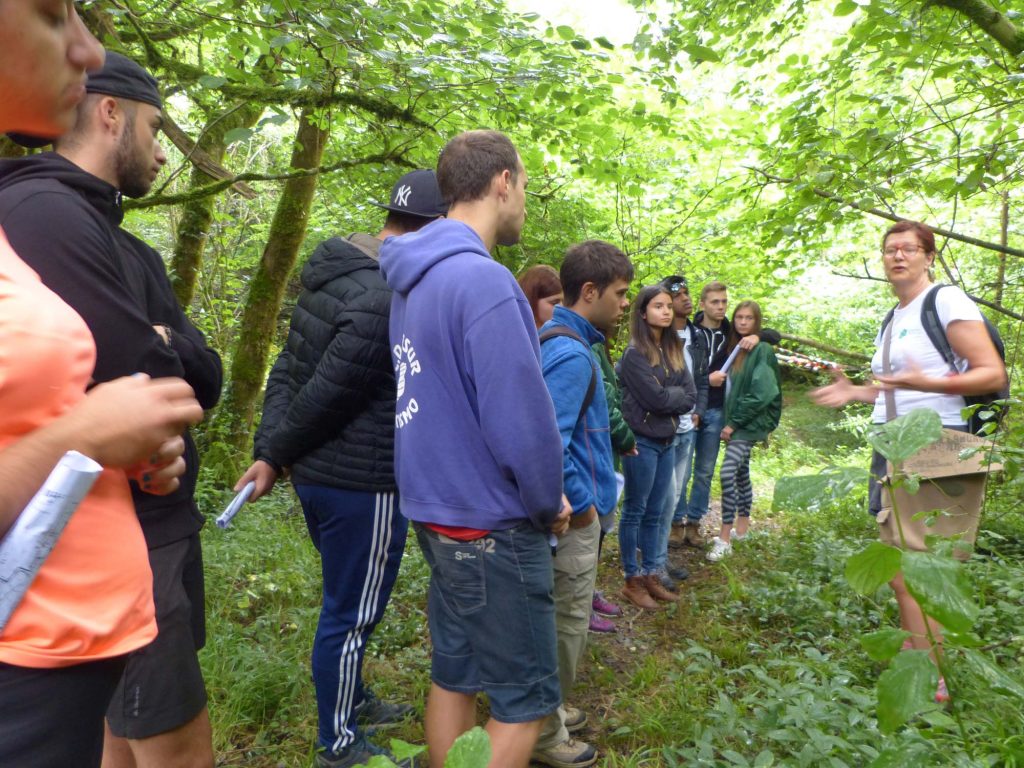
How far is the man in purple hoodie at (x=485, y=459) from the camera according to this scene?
1.81 metres

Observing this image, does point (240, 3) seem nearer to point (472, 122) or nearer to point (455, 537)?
point (472, 122)

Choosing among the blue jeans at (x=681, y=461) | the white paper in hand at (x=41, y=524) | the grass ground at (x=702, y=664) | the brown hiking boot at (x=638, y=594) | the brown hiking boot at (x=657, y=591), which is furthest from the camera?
the blue jeans at (x=681, y=461)

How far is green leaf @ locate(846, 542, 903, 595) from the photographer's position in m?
1.40

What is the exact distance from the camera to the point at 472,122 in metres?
5.37

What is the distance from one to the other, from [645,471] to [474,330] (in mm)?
2831

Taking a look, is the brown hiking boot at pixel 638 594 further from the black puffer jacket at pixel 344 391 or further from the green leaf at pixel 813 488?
the green leaf at pixel 813 488

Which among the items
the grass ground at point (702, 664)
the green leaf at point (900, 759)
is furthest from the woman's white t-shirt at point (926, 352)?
the green leaf at point (900, 759)

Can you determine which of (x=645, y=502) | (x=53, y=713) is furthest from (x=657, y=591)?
(x=53, y=713)

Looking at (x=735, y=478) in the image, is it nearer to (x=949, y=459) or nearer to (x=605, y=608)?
(x=605, y=608)

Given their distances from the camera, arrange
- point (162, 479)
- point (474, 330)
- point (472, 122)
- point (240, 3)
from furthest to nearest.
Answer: point (472, 122)
point (240, 3)
point (474, 330)
point (162, 479)

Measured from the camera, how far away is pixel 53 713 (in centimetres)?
101

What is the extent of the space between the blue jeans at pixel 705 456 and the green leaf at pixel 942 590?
4374mm

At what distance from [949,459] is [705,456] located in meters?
3.12

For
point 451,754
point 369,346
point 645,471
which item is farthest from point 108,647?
point 645,471
